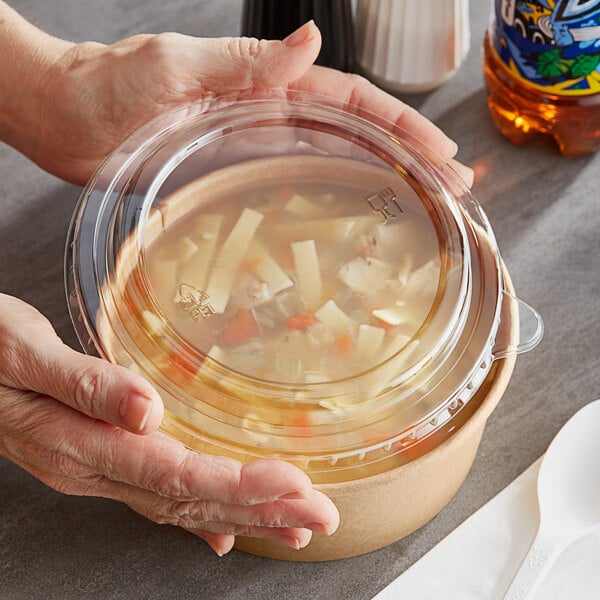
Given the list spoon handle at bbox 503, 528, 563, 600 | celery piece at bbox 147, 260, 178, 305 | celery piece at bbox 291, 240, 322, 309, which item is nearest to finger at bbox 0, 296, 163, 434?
celery piece at bbox 147, 260, 178, 305

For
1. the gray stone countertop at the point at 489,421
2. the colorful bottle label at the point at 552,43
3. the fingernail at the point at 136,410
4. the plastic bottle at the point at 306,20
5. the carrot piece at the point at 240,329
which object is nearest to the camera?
the fingernail at the point at 136,410

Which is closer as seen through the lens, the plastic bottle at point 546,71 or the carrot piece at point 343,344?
the carrot piece at point 343,344

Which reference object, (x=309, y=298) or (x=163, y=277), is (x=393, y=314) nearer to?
(x=309, y=298)

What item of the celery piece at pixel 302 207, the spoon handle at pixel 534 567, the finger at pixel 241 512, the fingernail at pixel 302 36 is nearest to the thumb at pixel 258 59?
the fingernail at pixel 302 36

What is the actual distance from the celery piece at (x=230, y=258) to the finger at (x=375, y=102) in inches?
7.6

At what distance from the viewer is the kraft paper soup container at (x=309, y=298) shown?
2.89 ft

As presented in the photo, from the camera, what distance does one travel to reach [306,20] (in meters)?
1.35

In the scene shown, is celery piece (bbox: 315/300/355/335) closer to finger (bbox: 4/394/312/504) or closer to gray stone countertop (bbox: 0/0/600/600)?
finger (bbox: 4/394/312/504)

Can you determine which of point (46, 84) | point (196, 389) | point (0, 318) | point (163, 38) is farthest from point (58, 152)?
point (196, 389)

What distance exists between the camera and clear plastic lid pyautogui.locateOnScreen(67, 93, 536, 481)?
2.88ft

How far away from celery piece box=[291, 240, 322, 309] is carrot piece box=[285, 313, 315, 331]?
0.01 m

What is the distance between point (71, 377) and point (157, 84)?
418mm

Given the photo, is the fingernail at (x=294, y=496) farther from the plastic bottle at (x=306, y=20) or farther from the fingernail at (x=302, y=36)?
the plastic bottle at (x=306, y=20)

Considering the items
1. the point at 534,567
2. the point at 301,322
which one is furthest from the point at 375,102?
the point at 534,567
